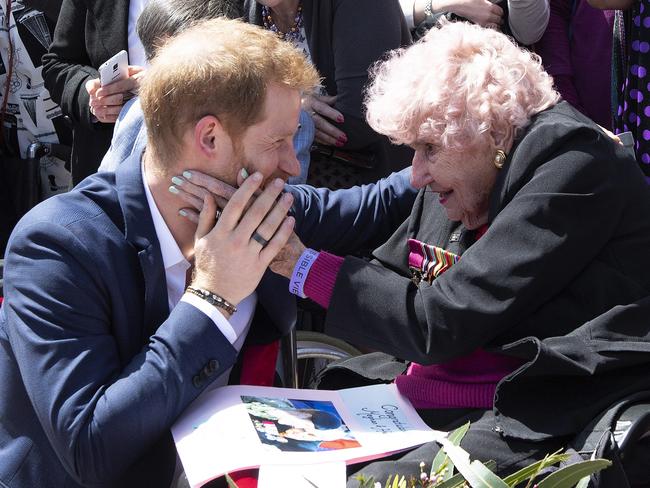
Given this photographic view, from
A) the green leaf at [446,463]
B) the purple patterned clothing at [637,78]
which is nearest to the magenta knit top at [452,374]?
the green leaf at [446,463]

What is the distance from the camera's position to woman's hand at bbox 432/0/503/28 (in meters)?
3.87

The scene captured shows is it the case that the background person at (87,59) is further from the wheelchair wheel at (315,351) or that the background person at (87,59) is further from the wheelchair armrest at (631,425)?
the wheelchair armrest at (631,425)

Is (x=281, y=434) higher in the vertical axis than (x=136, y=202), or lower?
lower

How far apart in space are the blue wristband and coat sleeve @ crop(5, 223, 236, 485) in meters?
0.31

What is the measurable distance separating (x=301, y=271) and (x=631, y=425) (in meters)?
0.96

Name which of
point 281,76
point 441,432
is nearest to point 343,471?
point 441,432

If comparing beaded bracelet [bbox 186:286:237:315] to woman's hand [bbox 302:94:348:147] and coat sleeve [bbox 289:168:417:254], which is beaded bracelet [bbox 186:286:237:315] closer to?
coat sleeve [bbox 289:168:417:254]

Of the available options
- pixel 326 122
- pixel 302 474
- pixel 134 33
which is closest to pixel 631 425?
pixel 302 474

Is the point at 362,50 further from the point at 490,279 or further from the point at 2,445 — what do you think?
the point at 2,445

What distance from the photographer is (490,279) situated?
2391 mm

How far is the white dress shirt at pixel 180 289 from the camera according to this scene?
2.34m

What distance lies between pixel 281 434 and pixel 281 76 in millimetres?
963

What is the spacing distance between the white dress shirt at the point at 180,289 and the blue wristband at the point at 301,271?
211 mm

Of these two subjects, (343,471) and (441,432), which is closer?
(343,471)
